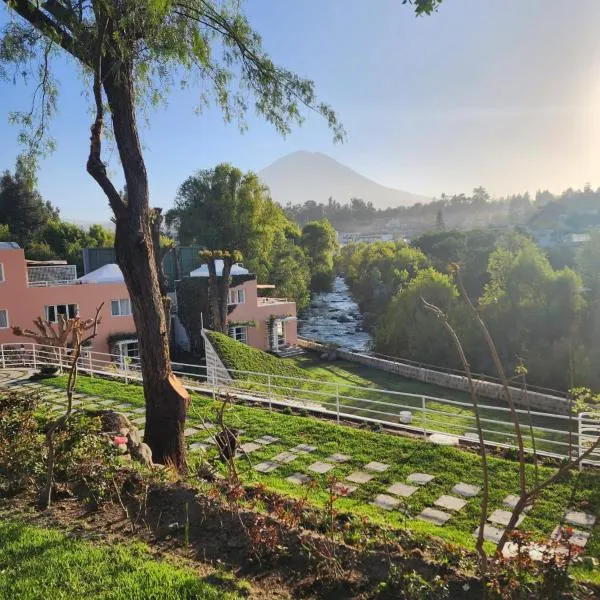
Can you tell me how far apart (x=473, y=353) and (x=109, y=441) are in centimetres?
1791

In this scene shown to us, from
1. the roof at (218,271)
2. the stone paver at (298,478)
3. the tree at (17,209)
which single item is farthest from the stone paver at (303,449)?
the tree at (17,209)

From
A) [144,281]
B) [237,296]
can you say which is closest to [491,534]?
[144,281]

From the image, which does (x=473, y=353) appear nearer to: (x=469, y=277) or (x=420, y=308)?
(x=420, y=308)

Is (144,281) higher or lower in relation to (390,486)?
higher

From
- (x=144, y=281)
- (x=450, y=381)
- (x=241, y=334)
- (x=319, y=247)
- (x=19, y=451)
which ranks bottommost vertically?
(x=450, y=381)

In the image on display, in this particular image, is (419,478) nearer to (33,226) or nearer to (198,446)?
(198,446)

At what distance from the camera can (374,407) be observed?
48.9 feet

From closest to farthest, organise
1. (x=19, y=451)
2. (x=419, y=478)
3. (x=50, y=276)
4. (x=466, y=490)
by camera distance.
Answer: (x=19, y=451)
(x=466, y=490)
(x=419, y=478)
(x=50, y=276)

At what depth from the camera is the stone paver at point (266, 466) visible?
6086mm

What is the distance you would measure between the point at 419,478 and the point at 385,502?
0.76 meters

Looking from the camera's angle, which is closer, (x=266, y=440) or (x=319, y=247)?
(x=266, y=440)

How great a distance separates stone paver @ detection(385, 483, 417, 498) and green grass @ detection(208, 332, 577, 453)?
335 centimetres

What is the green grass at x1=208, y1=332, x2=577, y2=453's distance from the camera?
11.4 metres

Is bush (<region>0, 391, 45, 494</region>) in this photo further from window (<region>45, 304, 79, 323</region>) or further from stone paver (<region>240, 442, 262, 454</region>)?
window (<region>45, 304, 79, 323</region>)
